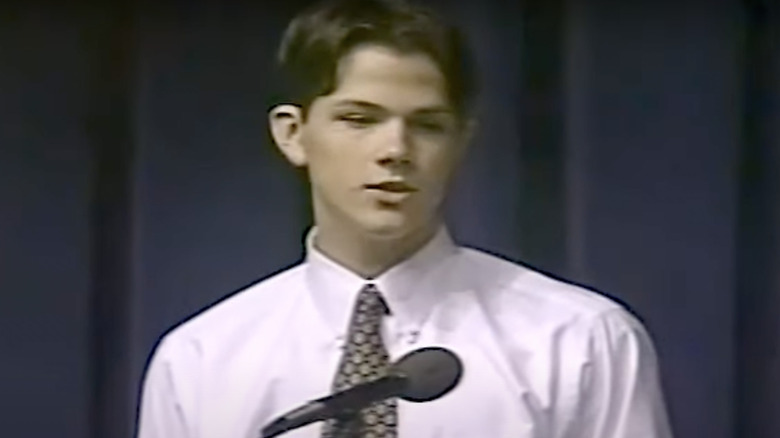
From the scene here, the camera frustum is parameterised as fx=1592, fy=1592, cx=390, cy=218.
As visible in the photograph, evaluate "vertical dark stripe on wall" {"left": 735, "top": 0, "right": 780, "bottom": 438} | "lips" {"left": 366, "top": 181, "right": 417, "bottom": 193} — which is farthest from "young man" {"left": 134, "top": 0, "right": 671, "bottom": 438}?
"vertical dark stripe on wall" {"left": 735, "top": 0, "right": 780, "bottom": 438}

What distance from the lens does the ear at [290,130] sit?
868mm

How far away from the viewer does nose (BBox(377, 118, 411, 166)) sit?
2.70ft

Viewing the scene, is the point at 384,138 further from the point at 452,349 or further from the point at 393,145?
the point at 452,349

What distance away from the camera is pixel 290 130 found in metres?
0.87

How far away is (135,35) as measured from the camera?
100cm

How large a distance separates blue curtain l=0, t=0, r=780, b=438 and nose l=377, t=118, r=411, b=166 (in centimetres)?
15

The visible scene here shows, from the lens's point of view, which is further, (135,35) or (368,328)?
(135,35)

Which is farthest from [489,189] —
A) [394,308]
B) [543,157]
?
[394,308]

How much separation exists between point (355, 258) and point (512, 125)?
0.16 meters

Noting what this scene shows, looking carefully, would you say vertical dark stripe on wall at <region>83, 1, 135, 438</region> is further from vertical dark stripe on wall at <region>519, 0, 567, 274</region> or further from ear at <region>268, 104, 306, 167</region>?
vertical dark stripe on wall at <region>519, 0, 567, 274</region>

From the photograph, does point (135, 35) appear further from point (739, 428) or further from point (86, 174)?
point (739, 428)

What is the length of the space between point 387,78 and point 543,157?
176 mm

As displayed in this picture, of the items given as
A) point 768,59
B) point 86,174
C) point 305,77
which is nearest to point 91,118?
point 86,174

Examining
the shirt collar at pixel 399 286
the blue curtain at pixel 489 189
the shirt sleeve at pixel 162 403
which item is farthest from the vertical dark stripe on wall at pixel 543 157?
the shirt sleeve at pixel 162 403
